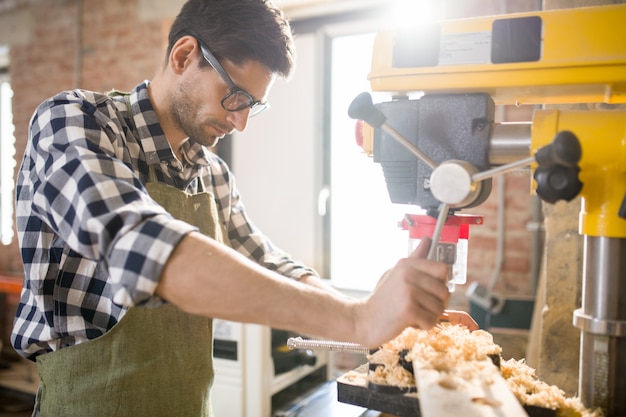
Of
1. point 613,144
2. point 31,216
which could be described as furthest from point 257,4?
point 613,144

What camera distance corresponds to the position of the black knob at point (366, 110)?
0.77 m

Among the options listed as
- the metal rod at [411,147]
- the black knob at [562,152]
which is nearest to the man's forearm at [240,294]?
the metal rod at [411,147]

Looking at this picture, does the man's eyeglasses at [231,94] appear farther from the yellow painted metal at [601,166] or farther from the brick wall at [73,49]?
the brick wall at [73,49]

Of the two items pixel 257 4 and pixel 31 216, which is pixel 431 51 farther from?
pixel 31 216

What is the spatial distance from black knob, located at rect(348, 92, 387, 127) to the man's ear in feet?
1.92

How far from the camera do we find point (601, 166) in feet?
2.34

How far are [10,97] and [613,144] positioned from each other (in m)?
4.72

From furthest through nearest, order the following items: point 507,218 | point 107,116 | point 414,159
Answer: point 507,218
point 107,116
point 414,159

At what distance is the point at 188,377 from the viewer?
1.25 metres

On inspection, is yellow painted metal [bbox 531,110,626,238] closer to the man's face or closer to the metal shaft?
the metal shaft

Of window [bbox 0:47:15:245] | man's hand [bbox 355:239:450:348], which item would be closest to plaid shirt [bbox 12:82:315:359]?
man's hand [bbox 355:239:450:348]

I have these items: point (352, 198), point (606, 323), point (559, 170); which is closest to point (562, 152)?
point (559, 170)

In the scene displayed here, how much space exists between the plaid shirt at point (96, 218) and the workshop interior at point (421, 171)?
369 millimetres

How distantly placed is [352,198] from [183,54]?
75.3 inches
